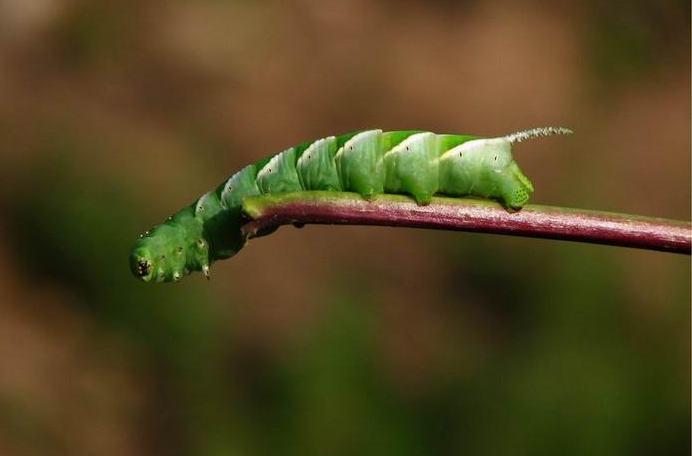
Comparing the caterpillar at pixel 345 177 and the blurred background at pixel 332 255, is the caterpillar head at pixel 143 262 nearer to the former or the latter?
the caterpillar at pixel 345 177

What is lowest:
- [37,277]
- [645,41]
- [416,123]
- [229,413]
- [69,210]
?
[229,413]

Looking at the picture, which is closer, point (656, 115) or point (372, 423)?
point (372, 423)

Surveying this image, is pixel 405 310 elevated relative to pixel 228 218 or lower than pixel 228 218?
lower

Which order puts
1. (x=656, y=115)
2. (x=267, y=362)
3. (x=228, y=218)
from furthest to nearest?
(x=656, y=115)
(x=267, y=362)
(x=228, y=218)

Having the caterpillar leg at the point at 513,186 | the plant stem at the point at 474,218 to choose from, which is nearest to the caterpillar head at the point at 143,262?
the plant stem at the point at 474,218

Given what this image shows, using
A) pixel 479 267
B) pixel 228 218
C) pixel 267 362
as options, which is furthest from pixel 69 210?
pixel 228 218

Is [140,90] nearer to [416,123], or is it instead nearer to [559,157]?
[416,123]
